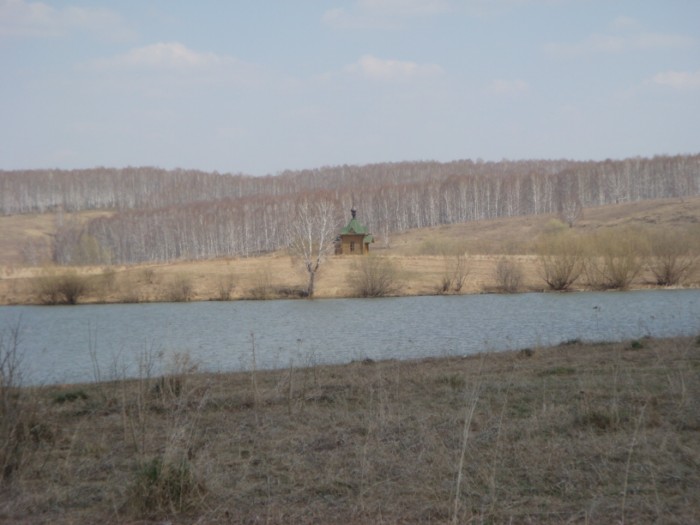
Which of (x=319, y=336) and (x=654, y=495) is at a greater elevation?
(x=654, y=495)

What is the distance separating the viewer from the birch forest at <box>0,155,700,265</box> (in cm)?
10919

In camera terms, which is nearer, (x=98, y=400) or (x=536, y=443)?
(x=536, y=443)

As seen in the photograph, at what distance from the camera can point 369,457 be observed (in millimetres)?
7027

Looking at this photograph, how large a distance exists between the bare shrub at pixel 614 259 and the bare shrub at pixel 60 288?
108ft

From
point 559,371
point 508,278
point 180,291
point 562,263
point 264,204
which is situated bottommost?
point 180,291

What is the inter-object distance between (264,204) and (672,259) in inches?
3286

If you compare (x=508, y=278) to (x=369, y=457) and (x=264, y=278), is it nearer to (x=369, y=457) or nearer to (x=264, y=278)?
(x=264, y=278)

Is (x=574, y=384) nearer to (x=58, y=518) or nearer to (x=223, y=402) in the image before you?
(x=223, y=402)

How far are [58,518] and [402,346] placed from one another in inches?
671

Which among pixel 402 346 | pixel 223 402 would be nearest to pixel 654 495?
pixel 223 402

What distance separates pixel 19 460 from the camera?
6719 mm

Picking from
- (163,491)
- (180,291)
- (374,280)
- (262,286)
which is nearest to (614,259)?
(374,280)

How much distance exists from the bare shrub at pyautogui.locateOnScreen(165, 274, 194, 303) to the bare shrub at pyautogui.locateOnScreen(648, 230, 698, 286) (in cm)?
2927

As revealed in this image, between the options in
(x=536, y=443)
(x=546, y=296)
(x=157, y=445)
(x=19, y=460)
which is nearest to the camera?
(x=19, y=460)
